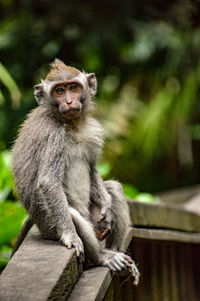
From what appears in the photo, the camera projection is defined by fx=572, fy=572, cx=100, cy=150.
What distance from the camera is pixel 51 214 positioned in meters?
3.97

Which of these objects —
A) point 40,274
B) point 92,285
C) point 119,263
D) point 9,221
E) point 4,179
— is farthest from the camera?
point 4,179

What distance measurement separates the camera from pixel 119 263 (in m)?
3.83

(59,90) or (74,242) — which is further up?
(59,90)

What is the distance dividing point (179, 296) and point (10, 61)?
7.58 metres

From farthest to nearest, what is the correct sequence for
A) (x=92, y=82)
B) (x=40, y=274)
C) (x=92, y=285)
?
(x=92, y=82) → (x=92, y=285) → (x=40, y=274)

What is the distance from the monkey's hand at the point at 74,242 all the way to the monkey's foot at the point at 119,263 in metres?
0.22

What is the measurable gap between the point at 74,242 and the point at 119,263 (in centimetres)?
36

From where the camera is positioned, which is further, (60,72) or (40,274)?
(60,72)

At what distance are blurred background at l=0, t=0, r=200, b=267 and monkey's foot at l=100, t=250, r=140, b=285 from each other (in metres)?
6.82

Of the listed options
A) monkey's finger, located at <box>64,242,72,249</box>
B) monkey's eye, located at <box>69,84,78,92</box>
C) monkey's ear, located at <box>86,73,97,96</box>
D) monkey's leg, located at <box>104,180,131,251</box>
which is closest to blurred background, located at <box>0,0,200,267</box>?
monkey's ear, located at <box>86,73,97,96</box>

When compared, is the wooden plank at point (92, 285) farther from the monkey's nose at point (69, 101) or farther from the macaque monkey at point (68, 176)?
the monkey's nose at point (69, 101)

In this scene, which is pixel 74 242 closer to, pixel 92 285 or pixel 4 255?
pixel 92 285

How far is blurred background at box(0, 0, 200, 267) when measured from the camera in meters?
11.2

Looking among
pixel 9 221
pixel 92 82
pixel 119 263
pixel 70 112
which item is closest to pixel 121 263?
pixel 119 263
